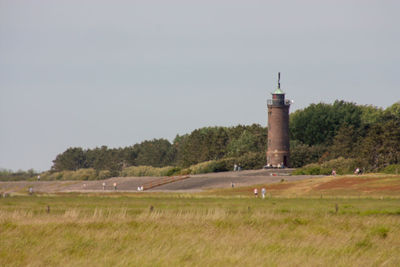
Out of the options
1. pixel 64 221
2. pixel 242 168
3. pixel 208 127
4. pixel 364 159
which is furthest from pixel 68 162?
pixel 64 221

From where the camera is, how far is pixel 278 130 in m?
116

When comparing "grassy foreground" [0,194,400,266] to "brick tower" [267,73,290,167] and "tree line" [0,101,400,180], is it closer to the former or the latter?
"tree line" [0,101,400,180]

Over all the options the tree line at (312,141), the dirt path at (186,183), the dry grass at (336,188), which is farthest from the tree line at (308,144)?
the dry grass at (336,188)

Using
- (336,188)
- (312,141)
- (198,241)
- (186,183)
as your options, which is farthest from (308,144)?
(198,241)

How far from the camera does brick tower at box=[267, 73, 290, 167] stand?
379 ft

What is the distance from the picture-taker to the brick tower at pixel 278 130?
116m

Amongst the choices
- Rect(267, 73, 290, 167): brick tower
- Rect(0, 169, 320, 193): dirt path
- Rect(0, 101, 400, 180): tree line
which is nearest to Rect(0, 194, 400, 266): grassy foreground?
Rect(0, 169, 320, 193): dirt path

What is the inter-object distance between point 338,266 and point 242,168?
102770mm

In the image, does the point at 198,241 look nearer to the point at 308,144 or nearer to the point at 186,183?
the point at 186,183

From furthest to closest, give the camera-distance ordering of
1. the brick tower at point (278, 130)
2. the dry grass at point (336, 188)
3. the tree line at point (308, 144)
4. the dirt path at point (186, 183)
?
the brick tower at point (278, 130) → the tree line at point (308, 144) → the dirt path at point (186, 183) → the dry grass at point (336, 188)

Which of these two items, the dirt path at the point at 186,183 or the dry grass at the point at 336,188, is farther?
the dirt path at the point at 186,183

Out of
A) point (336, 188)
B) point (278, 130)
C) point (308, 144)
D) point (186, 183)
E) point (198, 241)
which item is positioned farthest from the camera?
point (308, 144)

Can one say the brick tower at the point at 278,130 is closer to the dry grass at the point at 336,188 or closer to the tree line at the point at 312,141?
the tree line at the point at 312,141

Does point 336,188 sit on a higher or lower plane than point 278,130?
lower
